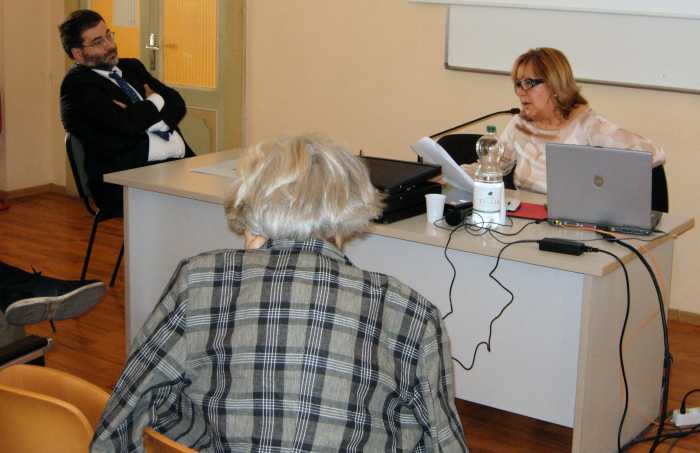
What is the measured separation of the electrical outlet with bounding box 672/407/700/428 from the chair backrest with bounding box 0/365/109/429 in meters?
2.14

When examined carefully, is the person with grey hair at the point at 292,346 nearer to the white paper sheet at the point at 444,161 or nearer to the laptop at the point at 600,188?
the laptop at the point at 600,188

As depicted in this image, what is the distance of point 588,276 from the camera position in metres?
2.63

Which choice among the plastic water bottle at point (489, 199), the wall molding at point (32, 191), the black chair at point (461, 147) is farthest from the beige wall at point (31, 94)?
the plastic water bottle at point (489, 199)

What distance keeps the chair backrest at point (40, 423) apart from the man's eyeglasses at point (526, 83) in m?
2.38

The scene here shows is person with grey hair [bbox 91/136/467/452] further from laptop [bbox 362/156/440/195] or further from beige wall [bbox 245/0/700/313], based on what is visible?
beige wall [bbox 245/0/700/313]

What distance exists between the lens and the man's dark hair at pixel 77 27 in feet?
14.1

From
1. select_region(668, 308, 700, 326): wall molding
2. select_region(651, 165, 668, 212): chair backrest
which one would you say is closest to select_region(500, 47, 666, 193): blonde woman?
select_region(651, 165, 668, 212): chair backrest

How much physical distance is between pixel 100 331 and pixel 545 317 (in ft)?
6.58

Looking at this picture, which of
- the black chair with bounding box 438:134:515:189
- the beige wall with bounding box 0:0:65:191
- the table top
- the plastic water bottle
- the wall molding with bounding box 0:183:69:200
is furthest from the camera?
the wall molding with bounding box 0:183:69:200

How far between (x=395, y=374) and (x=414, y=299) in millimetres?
132

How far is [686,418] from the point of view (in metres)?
3.24

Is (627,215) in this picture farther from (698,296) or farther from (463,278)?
(698,296)

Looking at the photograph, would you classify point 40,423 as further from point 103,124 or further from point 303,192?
point 103,124

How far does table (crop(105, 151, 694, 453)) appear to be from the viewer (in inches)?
107
